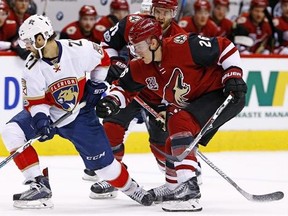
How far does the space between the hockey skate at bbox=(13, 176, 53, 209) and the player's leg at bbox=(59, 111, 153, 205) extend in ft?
0.80

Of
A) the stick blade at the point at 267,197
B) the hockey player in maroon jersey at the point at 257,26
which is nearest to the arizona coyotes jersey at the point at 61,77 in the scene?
the stick blade at the point at 267,197

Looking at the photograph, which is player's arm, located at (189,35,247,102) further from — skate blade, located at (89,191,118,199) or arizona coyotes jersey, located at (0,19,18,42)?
arizona coyotes jersey, located at (0,19,18,42)

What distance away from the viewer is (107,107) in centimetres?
498

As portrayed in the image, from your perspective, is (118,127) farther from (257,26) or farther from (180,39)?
(257,26)

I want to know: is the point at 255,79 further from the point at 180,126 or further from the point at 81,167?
the point at 180,126

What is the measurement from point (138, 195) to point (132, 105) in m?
0.75

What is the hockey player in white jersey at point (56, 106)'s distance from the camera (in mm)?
4891

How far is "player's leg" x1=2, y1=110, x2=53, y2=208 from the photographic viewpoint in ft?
16.4

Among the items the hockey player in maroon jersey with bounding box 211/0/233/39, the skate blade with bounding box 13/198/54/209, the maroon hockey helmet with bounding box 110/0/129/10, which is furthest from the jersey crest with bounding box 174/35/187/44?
the hockey player in maroon jersey with bounding box 211/0/233/39

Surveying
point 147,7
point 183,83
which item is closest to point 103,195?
point 183,83

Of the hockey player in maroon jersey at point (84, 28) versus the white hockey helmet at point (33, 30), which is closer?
the white hockey helmet at point (33, 30)

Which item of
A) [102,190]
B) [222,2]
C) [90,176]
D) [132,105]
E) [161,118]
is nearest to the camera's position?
[102,190]

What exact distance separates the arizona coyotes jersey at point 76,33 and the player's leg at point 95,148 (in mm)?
2810

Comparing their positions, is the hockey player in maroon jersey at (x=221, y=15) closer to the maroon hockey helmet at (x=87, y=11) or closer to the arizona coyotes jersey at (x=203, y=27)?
the arizona coyotes jersey at (x=203, y=27)
